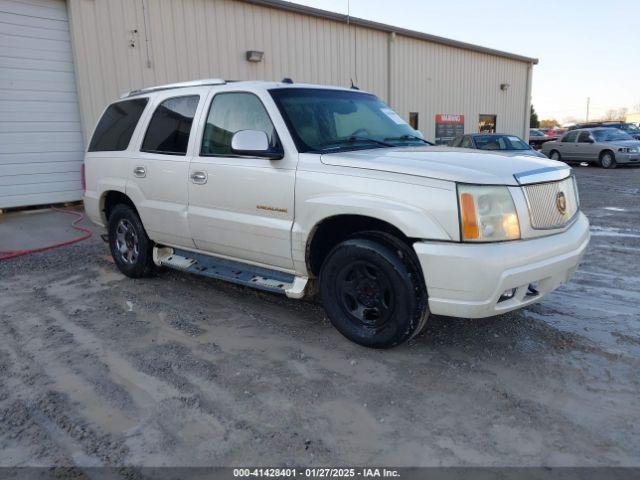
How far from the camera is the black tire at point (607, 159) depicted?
781 inches

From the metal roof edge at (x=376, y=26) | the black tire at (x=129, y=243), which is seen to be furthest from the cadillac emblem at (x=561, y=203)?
the metal roof edge at (x=376, y=26)

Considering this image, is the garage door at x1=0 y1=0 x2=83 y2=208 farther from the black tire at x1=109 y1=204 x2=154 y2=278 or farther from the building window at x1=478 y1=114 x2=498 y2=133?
the building window at x1=478 y1=114 x2=498 y2=133

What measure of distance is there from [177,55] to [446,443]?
415 inches

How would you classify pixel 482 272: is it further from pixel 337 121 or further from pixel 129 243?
pixel 129 243

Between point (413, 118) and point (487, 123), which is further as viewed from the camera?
point (487, 123)

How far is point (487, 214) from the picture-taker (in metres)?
3.27

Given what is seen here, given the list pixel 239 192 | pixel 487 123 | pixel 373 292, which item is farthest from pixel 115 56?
pixel 487 123

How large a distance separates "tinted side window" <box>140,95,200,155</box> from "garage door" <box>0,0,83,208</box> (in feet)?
19.4

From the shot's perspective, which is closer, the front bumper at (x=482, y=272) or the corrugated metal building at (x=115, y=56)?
the front bumper at (x=482, y=272)

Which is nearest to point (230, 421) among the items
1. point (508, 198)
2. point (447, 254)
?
point (447, 254)

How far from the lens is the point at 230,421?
117 inches

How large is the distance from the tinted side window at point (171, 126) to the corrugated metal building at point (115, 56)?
19.4 feet

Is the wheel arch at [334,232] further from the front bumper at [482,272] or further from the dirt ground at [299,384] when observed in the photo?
the dirt ground at [299,384]

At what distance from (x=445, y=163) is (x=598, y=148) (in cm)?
1959
